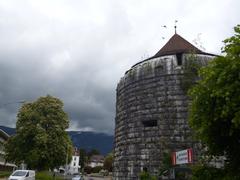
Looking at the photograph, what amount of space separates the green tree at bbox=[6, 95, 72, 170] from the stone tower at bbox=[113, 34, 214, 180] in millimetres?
10639

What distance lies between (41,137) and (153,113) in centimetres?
1442

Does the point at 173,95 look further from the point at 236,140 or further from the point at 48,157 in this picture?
the point at 48,157

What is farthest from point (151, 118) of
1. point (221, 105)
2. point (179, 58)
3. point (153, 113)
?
point (221, 105)

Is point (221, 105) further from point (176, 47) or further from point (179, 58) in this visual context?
point (176, 47)

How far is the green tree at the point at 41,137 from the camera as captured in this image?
30.5m

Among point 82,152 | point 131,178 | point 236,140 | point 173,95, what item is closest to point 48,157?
point 131,178

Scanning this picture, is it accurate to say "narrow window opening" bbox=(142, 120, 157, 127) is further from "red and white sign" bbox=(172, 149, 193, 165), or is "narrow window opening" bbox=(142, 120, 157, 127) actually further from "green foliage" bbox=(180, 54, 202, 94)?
"red and white sign" bbox=(172, 149, 193, 165)

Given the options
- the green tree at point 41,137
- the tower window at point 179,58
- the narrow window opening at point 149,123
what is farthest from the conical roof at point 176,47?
the green tree at point 41,137

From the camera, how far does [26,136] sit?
104 feet

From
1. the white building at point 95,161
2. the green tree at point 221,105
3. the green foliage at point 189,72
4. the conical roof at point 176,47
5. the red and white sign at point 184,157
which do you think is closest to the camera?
the green tree at point 221,105

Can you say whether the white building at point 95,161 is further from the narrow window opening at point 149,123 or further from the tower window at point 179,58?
the tower window at point 179,58

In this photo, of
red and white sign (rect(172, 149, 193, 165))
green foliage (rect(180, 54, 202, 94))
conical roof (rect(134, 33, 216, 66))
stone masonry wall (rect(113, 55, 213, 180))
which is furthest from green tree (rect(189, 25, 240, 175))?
conical roof (rect(134, 33, 216, 66))

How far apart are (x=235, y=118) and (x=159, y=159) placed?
1118cm

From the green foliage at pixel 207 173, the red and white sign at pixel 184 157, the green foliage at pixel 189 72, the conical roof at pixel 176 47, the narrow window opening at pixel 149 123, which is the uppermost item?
the conical roof at pixel 176 47
